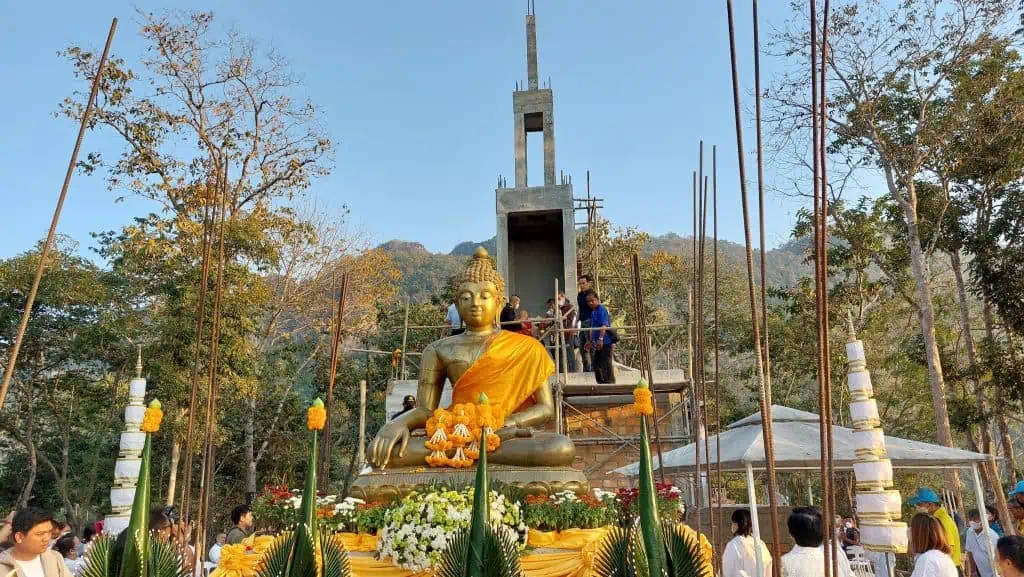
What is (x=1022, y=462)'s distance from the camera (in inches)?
Answer: 1062

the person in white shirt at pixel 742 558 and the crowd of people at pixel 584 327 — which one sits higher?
the crowd of people at pixel 584 327

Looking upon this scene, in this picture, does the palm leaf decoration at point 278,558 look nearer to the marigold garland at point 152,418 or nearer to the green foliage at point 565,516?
the marigold garland at point 152,418

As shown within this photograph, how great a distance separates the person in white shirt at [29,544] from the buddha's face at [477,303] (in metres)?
3.90

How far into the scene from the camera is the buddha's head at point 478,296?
6.88m

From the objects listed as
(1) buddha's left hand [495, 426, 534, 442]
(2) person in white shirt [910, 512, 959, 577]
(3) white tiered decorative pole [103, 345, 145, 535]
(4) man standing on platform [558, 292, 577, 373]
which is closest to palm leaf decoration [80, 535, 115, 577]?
(3) white tiered decorative pole [103, 345, 145, 535]

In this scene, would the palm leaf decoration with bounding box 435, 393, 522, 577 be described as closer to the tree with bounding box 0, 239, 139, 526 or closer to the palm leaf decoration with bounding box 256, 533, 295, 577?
the palm leaf decoration with bounding box 256, 533, 295, 577

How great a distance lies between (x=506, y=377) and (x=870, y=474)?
3156mm

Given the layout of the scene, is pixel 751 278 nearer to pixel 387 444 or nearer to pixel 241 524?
pixel 387 444

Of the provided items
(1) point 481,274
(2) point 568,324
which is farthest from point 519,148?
(1) point 481,274

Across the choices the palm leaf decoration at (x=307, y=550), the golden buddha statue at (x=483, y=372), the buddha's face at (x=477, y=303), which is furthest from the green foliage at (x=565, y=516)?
the buddha's face at (x=477, y=303)

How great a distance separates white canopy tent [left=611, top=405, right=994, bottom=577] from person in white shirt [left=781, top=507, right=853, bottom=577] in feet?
5.03

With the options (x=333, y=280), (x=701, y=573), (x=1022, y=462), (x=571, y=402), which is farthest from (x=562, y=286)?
(x=1022, y=462)

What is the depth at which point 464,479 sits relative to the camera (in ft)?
17.5

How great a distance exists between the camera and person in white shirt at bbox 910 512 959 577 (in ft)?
11.2
